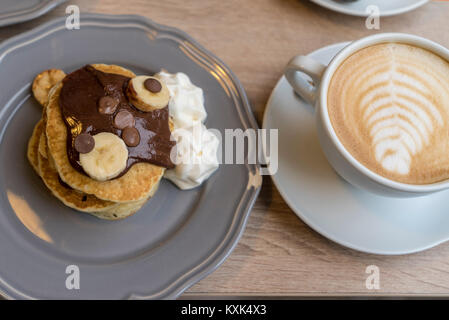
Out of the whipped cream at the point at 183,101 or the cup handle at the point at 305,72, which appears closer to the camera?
the cup handle at the point at 305,72

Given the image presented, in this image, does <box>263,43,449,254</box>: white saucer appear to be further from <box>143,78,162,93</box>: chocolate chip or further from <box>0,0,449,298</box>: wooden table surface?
<box>143,78,162,93</box>: chocolate chip

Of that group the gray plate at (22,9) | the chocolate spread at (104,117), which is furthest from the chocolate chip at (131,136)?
the gray plate at (22,9)

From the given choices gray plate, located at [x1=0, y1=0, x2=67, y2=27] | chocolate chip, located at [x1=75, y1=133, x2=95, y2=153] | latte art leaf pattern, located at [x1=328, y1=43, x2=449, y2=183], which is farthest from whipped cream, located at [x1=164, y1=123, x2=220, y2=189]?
gray plate, located at [x1=0, y1=0, x2=67, y2=27]

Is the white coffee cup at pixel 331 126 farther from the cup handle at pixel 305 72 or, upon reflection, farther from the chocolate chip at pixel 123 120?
the chocolate chip at pixel 123 120

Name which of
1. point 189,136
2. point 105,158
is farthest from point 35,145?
point 189,136

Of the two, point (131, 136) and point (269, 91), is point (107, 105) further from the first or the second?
point (269, 91)

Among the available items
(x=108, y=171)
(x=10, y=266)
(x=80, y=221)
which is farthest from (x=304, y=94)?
(x=10, y=266)

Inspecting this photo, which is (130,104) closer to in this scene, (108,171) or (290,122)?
(108,171)
